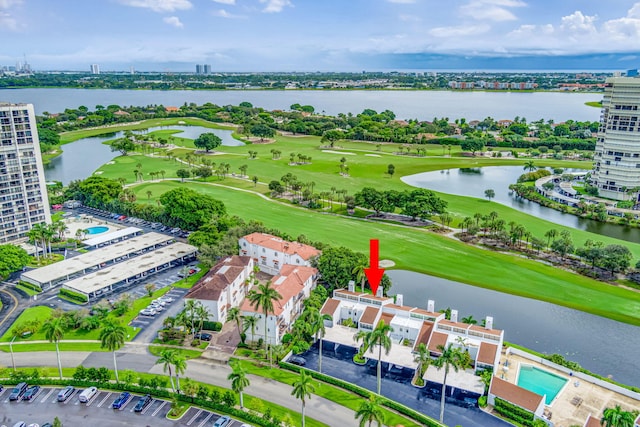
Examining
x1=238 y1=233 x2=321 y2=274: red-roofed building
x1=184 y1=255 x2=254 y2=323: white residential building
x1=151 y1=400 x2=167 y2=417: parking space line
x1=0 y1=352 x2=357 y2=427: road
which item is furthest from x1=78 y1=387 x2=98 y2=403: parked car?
x1=238 y1=233 x2=321 y2=274: red-roofed building

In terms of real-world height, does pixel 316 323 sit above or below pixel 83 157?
below

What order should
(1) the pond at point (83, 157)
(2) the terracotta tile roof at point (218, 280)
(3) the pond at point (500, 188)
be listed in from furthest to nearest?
1. (1) the pond at point (83, 157)
2. (3) the pond at point (500, 188)
3. (2) the terracotta tile roof at point (218, 280)

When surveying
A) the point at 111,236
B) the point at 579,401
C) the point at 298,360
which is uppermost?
the point at 111,236

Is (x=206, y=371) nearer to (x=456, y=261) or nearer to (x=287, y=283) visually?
(x=287, y=283)

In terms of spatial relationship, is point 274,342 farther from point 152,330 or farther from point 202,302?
point 152,330

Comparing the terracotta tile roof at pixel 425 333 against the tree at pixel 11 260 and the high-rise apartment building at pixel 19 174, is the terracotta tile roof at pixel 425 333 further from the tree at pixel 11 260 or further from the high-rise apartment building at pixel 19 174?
the high-rise apartment building at pixel 19 174

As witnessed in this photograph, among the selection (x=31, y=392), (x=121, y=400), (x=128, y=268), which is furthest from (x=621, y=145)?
(x=31, y=392)

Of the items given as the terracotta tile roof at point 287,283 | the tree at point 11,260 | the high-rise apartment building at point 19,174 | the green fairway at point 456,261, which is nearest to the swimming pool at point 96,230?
the high-rise apartment building at point 19,174
